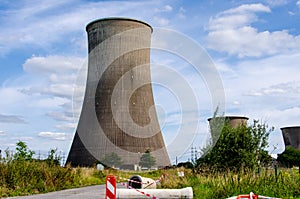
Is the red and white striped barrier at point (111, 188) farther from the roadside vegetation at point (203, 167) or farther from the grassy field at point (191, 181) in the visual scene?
the roadside vegetation at point (203, 167)

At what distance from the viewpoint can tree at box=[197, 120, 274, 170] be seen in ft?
42.1

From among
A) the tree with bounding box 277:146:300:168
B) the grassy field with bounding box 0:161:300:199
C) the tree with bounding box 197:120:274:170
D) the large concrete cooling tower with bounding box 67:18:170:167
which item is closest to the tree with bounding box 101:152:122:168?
the large concrete cooling tower with bounding box 67:18:170:167

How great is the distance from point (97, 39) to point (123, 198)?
17554 mm

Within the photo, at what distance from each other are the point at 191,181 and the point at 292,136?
89.1 ft

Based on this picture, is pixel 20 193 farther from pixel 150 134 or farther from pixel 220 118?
pixel 150 134

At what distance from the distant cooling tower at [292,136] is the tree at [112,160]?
58.3ft

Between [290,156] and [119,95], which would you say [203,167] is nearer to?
[119,95]

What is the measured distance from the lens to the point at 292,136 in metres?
35.9

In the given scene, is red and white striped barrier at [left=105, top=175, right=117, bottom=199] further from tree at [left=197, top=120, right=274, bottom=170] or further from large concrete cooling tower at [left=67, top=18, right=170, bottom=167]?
large concrete cooling tower at [left=67, top=18, right=170, bottom=167]

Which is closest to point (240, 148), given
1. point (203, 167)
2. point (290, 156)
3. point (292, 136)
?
point (203, 167)

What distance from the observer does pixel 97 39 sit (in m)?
23.0

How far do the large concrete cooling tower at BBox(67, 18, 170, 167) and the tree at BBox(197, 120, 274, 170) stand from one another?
959cm

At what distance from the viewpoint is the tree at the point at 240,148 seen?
12.8 meters

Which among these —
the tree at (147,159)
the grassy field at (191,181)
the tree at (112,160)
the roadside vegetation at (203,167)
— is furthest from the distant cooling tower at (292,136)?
the roadside vegetation at (203,167)
